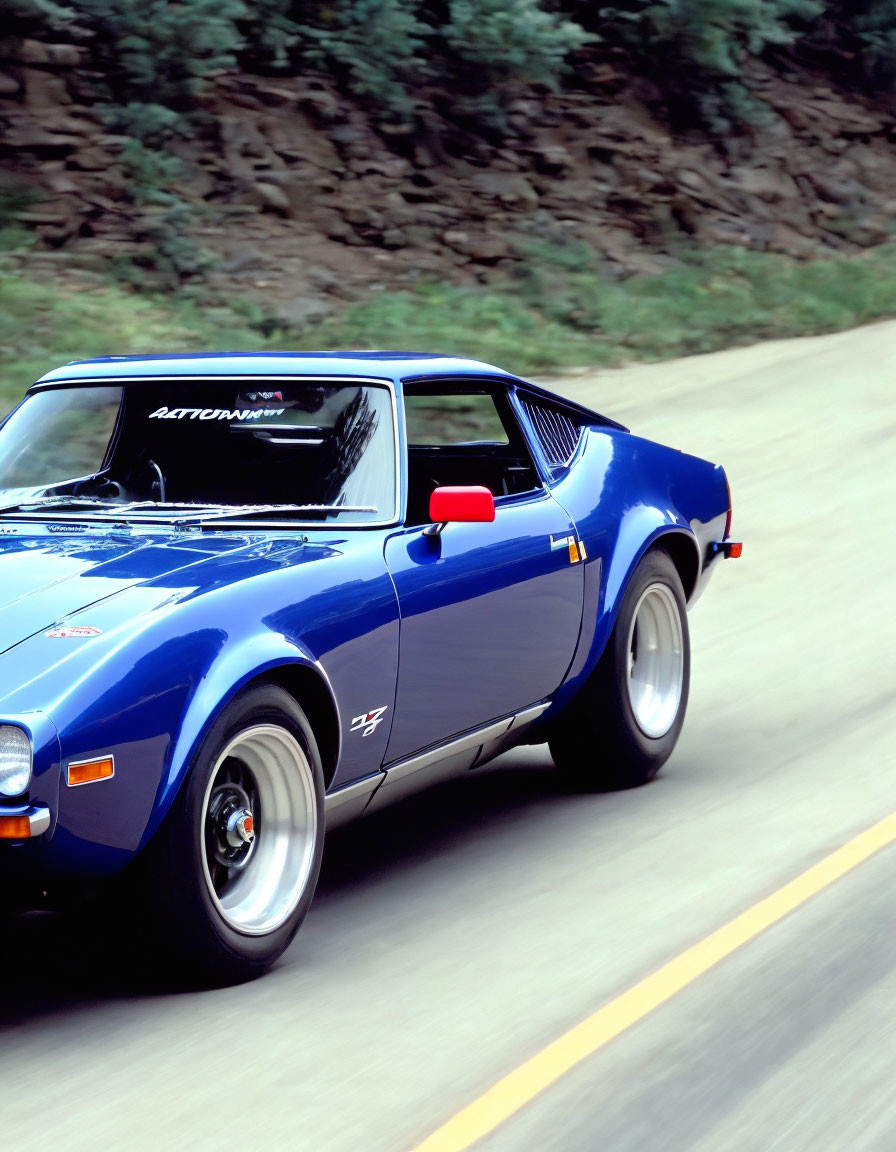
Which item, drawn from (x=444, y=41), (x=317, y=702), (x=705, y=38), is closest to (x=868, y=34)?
(x=705, y=38)

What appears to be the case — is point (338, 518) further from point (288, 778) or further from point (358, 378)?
point (288, 778)

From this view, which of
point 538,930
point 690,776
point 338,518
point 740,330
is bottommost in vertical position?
point 740,330

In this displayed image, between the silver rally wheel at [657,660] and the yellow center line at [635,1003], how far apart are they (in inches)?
46.2

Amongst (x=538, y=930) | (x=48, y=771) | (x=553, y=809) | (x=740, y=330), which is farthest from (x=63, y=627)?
(x=740, y=330)

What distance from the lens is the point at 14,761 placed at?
3.93m

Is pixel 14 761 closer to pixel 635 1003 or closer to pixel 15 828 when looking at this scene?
pixel 15 828

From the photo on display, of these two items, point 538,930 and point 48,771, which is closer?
point 48,771

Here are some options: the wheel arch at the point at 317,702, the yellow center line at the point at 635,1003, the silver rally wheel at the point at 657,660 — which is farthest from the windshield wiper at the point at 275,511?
the silver rally wheel at the point at 657,660

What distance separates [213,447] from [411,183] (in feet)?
49.7

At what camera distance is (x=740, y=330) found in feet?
60.7

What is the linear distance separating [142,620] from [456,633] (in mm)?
1317

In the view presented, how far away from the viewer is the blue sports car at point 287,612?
162 inches

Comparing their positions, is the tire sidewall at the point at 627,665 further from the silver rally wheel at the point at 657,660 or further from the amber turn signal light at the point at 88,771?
the amber turn signal light at the point at 88,771

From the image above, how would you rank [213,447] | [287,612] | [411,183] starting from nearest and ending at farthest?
[287,612]
[213,447]
[411,183]
